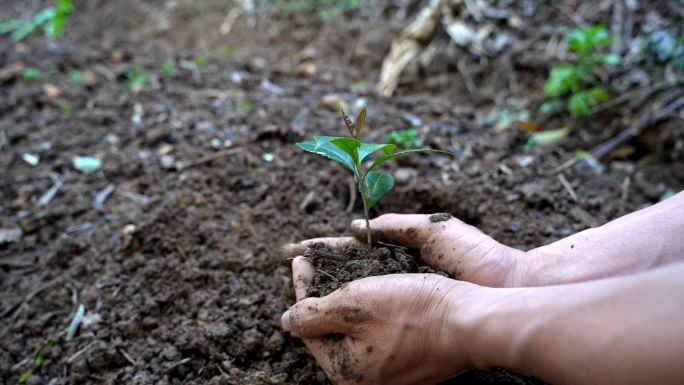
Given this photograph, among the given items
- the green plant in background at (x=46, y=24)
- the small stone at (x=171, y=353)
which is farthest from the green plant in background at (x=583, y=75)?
the green plant in background at (x=46, y=24)

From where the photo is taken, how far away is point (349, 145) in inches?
53.5

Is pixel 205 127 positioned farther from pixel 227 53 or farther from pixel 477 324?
pixel 477 324

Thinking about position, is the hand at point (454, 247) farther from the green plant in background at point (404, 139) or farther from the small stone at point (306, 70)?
the small stone at point (306, 70)

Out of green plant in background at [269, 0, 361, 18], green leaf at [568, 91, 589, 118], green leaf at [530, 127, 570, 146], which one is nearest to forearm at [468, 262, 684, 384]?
green leaf at [530, 127, 570, 146]

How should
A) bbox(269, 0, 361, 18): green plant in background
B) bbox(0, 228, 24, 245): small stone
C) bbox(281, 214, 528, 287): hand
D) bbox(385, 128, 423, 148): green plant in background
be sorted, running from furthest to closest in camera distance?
1. bbox(269, 0, 361, 18): green plant in background
2. bbox(385, 128, 423, 148): green plant in background
3. bbox(0, 228, 24, 245): small stone
4. bbox(281, 214, 528, 287): hand

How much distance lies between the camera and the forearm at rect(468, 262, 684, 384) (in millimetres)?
903

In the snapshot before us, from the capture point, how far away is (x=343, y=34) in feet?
13.7

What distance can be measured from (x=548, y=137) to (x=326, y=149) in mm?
1896

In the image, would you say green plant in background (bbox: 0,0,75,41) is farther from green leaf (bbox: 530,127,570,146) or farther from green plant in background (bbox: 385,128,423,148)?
green leaf (bbox: 530,127,570,146)

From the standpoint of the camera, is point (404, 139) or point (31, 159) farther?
point (31, 159)

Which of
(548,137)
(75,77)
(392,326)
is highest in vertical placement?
(548,137)

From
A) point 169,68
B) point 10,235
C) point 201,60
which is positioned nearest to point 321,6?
point 201,60

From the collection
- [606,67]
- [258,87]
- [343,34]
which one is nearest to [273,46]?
[343,34]

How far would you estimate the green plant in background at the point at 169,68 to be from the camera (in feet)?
11.9
